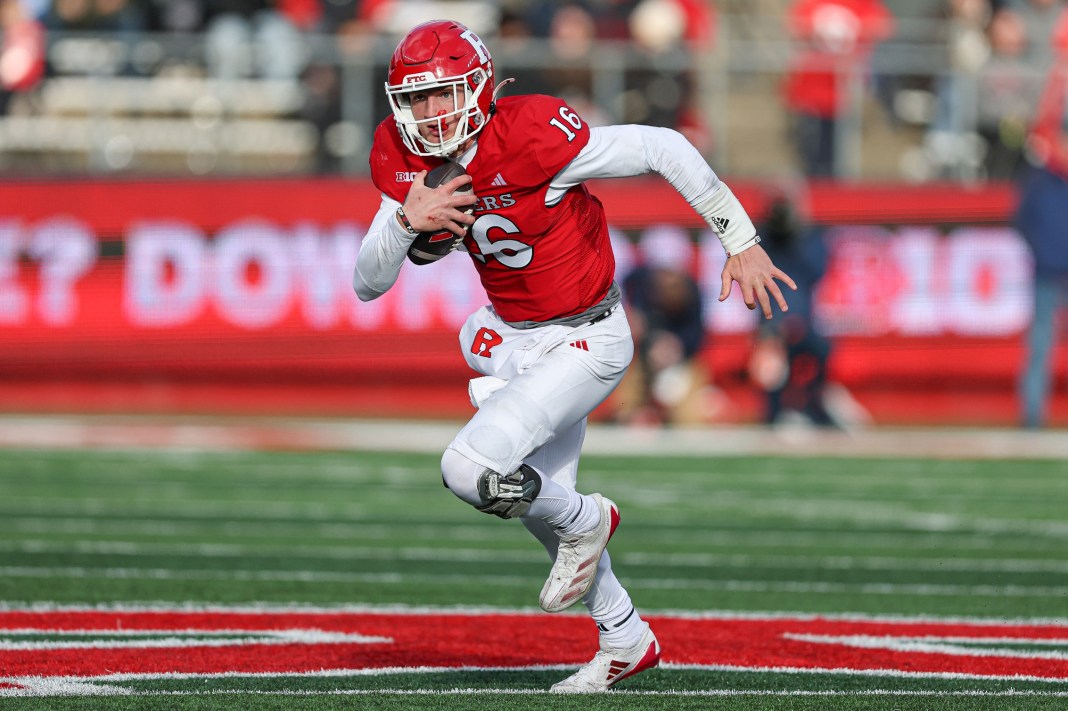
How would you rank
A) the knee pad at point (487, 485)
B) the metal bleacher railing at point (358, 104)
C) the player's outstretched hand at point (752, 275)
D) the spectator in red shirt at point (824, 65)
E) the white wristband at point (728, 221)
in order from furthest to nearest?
the spectator in red shirt at point (824, 65) → the metal bleacher railing at point (358, 104) → the white wristband at point (728, 221) → the player's outstretched hand at point (752, 275) → the knee pad at point (487, 485)

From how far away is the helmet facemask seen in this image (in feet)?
16.1

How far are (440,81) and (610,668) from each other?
162 cm

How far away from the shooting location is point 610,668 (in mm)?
5059

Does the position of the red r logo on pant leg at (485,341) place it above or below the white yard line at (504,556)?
above

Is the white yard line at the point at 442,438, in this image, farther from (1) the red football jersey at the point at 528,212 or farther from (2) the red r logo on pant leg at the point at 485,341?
(1) the red football jersey at the point at 528,212

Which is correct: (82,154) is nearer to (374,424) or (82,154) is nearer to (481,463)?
(374,424)

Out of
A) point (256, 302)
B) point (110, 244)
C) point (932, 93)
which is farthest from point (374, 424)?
point (932, 93)

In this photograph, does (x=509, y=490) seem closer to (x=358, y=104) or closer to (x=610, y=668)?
(x=610, y=668)

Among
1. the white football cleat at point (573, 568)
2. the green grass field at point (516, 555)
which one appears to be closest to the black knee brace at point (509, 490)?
the white football cleat at point (573, 568)

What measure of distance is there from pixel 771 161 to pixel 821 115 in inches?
34.3

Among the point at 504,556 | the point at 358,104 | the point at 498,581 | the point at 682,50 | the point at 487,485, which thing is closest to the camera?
the point at 487,485

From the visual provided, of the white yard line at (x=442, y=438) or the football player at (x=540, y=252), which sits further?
the white yard line at (x=442, y=438)

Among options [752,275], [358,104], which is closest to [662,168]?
[752,275]

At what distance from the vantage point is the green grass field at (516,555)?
4.92 metres
